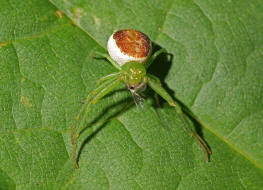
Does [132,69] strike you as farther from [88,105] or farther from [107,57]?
[88,105]

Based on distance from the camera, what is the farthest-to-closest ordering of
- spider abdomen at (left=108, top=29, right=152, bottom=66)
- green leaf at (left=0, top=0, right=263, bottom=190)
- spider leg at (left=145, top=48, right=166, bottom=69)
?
1. spider leg at (left=145, top=48, right=166, bottom=69)
2. spider abdomen at (left=108, top=29, right=152, bottom=66)
3. green leaf at (left=0, top=0, right=263, bottom=190)

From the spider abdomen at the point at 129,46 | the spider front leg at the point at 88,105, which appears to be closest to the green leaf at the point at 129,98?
the spider front leg at the point at 88,105

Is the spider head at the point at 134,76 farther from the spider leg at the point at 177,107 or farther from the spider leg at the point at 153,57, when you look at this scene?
the spider leg at the point at 153,57

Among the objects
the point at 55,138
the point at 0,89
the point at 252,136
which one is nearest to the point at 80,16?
the point at 0,89

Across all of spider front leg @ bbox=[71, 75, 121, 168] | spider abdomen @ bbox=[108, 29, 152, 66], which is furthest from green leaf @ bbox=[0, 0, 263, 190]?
spider abdomen @ bbox=[108, 29, 152, 66]

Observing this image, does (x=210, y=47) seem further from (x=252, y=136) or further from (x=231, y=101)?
(x=252, y=136)

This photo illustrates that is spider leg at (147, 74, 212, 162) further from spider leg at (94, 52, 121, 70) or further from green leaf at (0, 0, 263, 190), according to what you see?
spider leg at (94, 52, 121, 70)
